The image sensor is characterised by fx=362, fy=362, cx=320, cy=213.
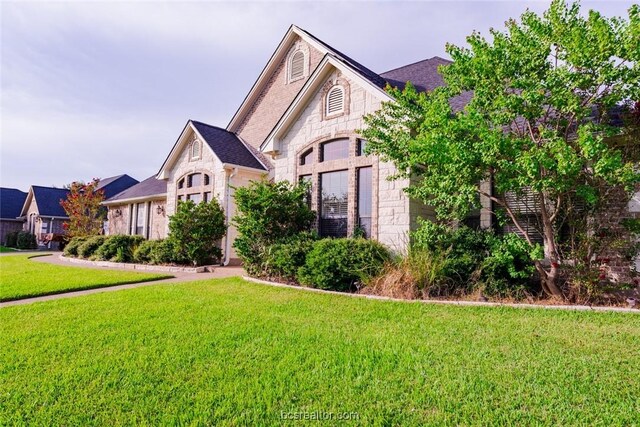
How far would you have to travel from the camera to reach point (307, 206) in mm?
11961

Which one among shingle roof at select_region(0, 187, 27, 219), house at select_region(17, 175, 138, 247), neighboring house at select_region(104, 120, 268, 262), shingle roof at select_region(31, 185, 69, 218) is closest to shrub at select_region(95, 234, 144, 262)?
neighboring house at select_region(104, 120, 268, 262)

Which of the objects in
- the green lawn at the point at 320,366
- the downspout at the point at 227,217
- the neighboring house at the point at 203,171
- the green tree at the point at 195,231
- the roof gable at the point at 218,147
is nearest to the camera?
the green lawn at the point at 320,366

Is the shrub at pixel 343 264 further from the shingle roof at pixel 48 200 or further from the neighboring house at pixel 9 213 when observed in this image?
→ the neighboring house at pixel 9 213

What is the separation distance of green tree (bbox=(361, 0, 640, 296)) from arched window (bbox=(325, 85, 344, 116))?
4110mm

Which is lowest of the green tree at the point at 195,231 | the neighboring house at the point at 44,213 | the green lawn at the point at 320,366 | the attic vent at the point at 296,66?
the green lawn at the point at 320,366

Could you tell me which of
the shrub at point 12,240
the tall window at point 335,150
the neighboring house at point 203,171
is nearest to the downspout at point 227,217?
the neighboring house at point 203,171

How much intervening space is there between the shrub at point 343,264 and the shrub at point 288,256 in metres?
0.55

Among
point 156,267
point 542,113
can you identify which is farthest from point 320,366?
point 156,267

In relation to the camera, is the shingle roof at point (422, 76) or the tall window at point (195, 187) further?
the tall window at point (195, 187)

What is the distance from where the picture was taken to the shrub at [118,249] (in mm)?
15727

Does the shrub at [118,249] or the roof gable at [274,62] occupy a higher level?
the roof gable at [274,62]

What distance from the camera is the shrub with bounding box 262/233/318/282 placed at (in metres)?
9.90

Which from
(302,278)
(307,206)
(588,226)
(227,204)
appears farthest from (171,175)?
(588,226)

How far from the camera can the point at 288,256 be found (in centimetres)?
987
